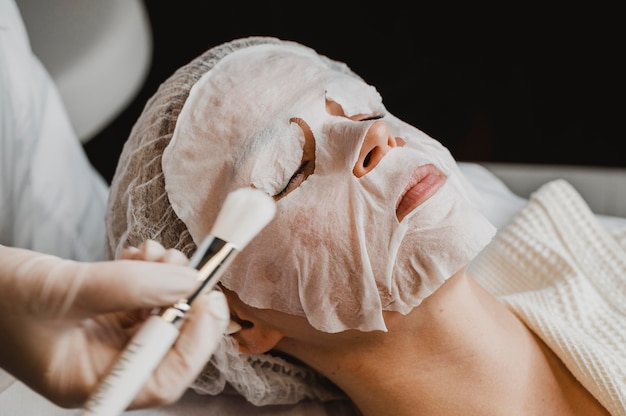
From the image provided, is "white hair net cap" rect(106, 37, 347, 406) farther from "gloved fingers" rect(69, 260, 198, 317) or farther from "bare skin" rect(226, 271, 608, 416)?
"gloved fingers" rect(69, 260, 198, 317)

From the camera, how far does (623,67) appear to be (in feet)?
7.62

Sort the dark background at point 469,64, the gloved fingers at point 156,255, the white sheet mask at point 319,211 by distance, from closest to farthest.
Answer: the gloved fingers at point 156,255 < the white sheet mask at point 319,211 < the dark background at point 469,64

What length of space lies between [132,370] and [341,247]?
1.32 ft

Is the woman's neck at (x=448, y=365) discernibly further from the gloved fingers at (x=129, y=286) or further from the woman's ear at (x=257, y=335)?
the gloved fingers at (x=129, y=286)

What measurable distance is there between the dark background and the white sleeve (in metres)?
0.91

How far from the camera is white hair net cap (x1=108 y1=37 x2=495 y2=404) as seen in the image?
925 mm

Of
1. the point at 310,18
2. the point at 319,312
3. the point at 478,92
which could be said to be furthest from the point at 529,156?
the point at 319,312

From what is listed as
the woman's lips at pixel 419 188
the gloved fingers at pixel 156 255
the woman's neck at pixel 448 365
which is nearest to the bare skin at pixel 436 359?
the woman's neck at pixel 448 365

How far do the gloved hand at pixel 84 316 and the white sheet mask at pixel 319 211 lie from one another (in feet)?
0.81

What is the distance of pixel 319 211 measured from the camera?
93 cm

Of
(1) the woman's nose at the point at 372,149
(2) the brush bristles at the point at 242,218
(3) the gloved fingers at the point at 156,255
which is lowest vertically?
(3) the gloved fingers at the point at 156,255

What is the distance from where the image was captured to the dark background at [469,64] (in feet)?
7.54

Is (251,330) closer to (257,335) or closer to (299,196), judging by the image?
(257,335)

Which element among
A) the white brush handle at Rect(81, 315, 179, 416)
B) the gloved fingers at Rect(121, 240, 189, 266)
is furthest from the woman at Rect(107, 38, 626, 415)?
the white brush handle at Rect(81, 315, 179, 416)
